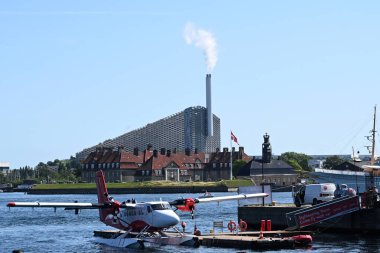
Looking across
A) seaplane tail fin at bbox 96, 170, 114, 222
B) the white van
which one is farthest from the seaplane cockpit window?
the white van

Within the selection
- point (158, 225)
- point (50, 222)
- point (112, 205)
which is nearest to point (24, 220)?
point (50, 222)

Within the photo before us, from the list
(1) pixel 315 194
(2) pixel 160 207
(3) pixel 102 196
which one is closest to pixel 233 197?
(1) pixel 315 194

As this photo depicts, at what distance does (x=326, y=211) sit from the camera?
2707 inches

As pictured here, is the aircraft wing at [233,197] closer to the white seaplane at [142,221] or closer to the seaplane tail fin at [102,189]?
the white seaplane at [142,221]

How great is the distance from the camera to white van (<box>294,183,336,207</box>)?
253 ft

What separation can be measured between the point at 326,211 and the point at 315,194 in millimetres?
8721

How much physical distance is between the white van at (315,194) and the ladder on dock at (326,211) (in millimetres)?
7768

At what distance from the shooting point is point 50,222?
345ft

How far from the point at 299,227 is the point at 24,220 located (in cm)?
5154

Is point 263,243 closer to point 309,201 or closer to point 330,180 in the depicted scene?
point 309,201

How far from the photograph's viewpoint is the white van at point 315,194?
77000 millimetres

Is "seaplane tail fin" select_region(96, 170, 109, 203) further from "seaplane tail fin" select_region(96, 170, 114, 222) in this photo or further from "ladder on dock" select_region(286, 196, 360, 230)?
"ladder on dock" select_region(286, 196, 360, 230)

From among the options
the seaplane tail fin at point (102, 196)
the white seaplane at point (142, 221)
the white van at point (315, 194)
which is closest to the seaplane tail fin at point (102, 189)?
the seaplane tail fin at point (102, 196)

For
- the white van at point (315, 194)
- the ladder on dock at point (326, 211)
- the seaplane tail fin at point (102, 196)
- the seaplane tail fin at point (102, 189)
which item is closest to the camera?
the ladder on dock at point (326, 211)
